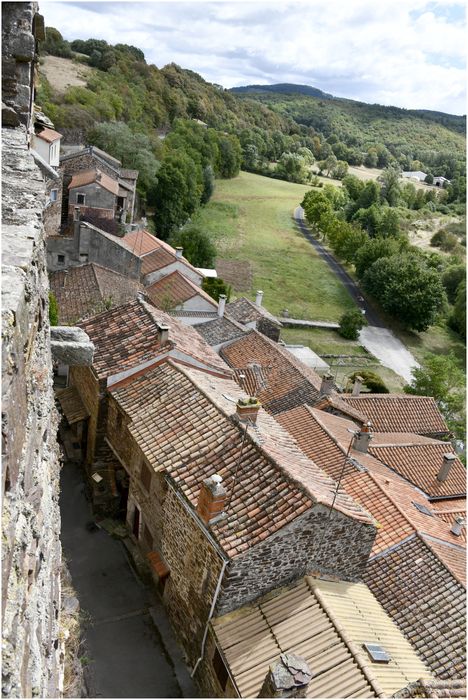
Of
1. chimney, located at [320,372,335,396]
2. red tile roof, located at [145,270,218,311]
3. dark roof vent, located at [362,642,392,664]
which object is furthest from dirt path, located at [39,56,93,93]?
dark roof vent, located at [362,642,392,664]

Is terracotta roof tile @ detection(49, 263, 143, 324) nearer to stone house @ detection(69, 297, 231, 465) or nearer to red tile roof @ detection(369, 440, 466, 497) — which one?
stone house @ detection(69, 297, 231, 465)

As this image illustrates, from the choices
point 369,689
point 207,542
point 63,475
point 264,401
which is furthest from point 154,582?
point 264,401

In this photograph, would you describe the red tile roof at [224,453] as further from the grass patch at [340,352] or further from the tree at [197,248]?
the tree at [197,248]

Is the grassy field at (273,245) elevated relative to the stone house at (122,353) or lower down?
lower down

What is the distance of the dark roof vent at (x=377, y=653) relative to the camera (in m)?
10.1

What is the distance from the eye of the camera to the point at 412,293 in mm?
49625

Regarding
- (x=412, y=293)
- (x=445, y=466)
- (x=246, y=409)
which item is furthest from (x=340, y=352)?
(x=246, y=409)

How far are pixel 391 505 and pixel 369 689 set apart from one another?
22.4 ft

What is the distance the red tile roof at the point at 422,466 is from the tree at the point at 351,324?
2312 centimetres

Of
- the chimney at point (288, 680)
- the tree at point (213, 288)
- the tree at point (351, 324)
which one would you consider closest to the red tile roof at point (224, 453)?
the chimney at point (288, 680)

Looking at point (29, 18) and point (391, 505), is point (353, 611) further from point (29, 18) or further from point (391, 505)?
point (29, 18)

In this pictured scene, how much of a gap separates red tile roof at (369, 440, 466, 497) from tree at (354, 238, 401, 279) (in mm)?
37938

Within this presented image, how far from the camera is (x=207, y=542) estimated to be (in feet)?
37.2

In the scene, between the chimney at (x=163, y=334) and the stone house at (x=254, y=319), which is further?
the stone house at (x=254, y=319)
